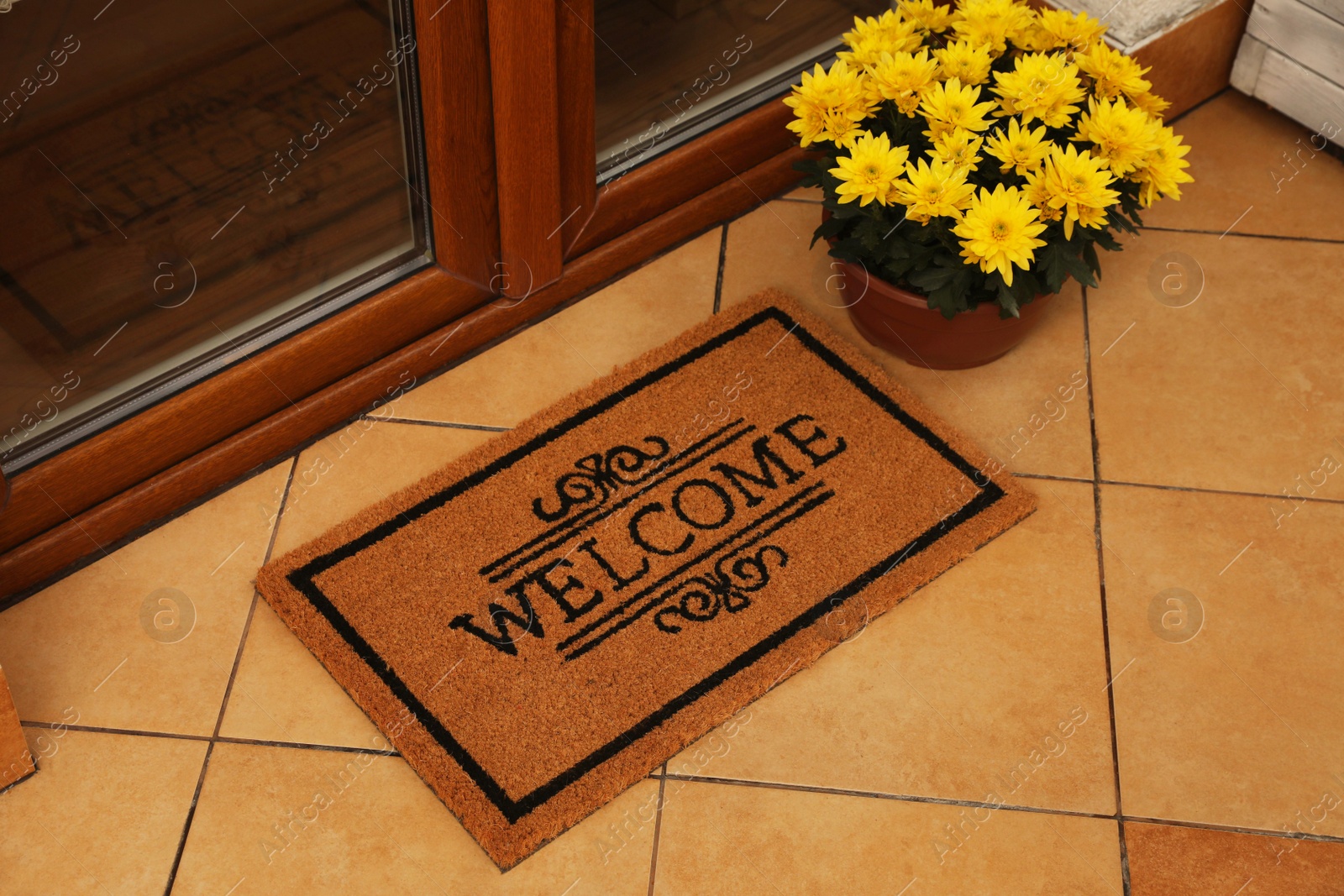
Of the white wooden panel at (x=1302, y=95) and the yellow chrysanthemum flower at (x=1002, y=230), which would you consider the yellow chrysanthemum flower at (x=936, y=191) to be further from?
the white wooden panel at (x=1302, y=95)

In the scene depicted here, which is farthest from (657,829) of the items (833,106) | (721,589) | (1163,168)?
(1163,168)

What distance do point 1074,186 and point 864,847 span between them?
96 cm

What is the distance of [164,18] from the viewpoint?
5.28 ft

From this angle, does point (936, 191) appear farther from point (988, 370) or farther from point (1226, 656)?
point (1226, 656)

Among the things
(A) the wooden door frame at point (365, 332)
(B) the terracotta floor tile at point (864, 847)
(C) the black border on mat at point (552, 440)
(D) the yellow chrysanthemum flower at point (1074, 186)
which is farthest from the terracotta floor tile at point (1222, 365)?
(A) the wooden door frame at point (365, 332)

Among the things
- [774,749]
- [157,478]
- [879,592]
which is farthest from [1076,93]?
[157,478]

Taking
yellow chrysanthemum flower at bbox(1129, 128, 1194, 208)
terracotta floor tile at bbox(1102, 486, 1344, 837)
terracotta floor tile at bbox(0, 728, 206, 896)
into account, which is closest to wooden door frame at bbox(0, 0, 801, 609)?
terracotta floor tile at bbox(0, 728, 206, 896)

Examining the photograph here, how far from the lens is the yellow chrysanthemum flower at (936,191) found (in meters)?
1.85

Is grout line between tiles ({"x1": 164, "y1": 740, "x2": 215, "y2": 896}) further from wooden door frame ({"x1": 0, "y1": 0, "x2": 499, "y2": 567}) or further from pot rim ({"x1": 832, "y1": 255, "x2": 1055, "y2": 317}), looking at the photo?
pot rim ({"x1": 832, "y1": 255, "x2": 1055, "y2": 317})

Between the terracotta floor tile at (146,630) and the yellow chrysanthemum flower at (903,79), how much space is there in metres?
1.14

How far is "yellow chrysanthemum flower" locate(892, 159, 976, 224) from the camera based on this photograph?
1.85 metres

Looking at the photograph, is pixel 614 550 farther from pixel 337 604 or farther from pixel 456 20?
pixel 456 20

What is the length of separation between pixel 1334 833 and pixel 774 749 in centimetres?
75

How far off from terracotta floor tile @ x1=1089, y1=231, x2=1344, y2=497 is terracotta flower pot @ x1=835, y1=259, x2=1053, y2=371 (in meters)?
0.21
